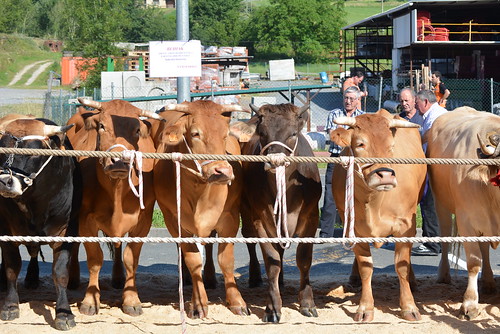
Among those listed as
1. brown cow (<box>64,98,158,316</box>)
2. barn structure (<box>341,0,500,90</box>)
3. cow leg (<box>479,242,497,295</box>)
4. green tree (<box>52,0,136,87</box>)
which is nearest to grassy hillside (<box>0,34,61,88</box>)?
green tree (<box>52,0,136,87</box>)

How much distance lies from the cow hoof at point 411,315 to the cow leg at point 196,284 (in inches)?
78.4

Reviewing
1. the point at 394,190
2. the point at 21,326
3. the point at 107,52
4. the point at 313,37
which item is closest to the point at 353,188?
the point at 394,190

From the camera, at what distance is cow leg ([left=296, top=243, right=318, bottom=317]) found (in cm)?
766

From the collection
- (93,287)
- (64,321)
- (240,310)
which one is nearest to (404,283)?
(240,310)

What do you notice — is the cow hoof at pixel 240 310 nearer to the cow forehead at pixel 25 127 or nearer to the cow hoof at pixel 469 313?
the cow hoof at pixel 469 313

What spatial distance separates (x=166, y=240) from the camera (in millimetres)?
6555

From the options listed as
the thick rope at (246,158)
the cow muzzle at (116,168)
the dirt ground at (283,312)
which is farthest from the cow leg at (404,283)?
the cow muzzle at (116,168)

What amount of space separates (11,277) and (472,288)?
4617mm

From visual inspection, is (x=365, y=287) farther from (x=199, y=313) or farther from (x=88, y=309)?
(x=88, y=309)

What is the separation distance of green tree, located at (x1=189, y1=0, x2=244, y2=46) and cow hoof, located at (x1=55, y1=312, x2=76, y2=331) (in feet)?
264

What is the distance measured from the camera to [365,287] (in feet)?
24.9

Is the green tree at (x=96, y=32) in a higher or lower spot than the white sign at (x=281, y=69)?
higher

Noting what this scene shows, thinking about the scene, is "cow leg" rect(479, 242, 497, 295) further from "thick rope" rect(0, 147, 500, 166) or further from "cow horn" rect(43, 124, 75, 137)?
"cow horn" rect(43, 124, 75, 137)

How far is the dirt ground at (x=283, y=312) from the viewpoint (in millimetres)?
7152
